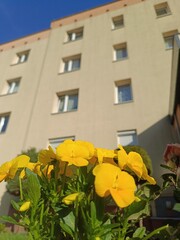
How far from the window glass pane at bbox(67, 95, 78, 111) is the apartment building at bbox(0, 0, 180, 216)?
6 cm

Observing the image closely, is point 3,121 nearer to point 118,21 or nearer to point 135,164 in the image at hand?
point 118,21

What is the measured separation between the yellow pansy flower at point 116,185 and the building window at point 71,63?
37.9ft

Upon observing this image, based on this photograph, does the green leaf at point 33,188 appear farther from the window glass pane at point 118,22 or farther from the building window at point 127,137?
the window glass pane at point 118,22

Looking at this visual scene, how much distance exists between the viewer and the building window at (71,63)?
468 inches

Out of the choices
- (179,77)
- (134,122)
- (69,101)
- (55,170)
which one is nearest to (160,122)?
(134,122)

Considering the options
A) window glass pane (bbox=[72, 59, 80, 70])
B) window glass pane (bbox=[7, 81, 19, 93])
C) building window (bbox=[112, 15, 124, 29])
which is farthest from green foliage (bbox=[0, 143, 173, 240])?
building window (bbox=[112, 15, 124, 29])

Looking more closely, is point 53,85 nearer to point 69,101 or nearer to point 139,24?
point 69,101

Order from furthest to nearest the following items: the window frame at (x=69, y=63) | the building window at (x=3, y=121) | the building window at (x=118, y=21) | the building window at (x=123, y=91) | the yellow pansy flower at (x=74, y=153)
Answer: the building window at (x=118, y=21) < the window frame at (x=69, y=63) < the building window at (x=3, y=121) < the building window at (x=123, y=91) < the yellow pansy flower at (x=74, y=153)

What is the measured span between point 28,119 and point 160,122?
628cm

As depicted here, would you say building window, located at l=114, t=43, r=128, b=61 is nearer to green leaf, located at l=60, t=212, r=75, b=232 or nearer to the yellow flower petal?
the yellow flower petal

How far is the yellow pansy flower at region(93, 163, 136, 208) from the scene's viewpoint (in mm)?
576

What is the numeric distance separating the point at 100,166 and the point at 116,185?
0.27 ft

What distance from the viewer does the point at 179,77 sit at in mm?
5711

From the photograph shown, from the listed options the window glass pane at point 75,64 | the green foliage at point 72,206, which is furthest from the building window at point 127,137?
the green foliage at point 72,206
